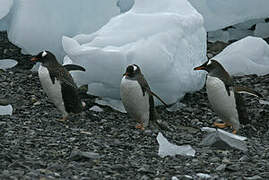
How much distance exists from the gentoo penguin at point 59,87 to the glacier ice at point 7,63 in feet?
5.80

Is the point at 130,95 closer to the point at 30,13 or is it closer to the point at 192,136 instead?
the point at 192,136

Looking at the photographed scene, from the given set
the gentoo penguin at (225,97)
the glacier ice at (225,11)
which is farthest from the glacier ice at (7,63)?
the gentoo penguin at (225,97)

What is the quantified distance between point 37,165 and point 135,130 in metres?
1.63

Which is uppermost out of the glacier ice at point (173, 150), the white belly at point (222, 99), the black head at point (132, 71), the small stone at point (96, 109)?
the black head at point (132, 71)

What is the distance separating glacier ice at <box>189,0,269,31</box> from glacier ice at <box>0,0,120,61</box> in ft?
4.85

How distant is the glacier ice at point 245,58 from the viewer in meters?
6.86

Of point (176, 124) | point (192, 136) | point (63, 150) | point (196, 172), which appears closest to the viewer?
point (196, 172)

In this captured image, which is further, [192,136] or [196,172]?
[192,136]

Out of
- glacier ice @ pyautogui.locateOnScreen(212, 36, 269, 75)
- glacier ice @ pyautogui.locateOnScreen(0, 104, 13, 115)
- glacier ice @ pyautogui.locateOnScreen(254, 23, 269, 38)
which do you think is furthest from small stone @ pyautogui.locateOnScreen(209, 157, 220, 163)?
glacier ice @ pyautogui.locateOnScreen(254, 23, 269, 38)

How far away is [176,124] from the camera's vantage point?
16.9 feet

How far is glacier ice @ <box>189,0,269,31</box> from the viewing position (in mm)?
7293

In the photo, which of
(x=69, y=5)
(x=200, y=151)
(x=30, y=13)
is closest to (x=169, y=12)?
(x=69, y=5)

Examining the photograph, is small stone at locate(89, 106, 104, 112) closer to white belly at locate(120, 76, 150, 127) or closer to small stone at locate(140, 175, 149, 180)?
white belly at locate(120, 76, 150, 127)

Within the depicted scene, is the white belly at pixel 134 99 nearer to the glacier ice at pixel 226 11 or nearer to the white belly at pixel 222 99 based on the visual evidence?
the white belly at pixel 222 99
